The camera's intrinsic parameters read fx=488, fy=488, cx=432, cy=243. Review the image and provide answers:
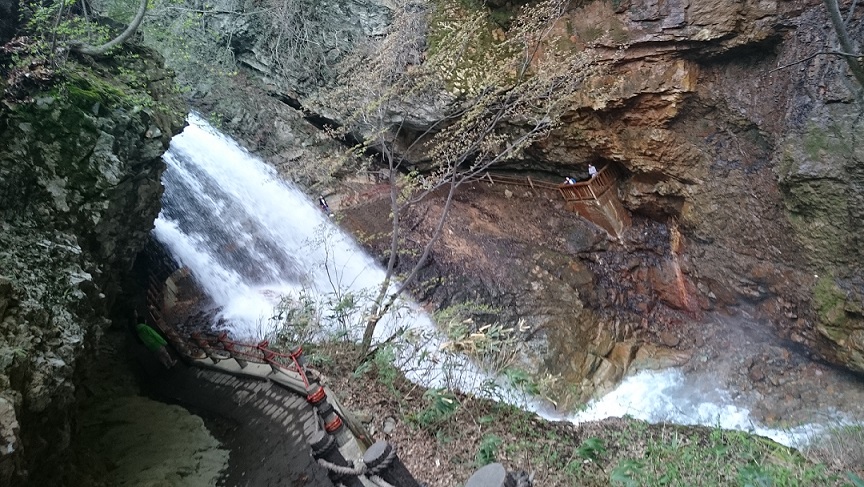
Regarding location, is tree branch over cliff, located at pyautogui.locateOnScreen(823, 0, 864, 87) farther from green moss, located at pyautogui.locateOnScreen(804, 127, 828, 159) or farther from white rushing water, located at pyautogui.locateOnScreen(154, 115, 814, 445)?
white rushing water, located at pyautogui.locateOnScreen(154, 115, 814, 445)

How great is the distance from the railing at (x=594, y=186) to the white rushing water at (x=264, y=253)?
13.8ft

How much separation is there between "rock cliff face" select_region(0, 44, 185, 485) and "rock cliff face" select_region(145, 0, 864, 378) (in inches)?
245

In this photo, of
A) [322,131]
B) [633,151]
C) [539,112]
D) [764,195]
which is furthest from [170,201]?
[764,195]

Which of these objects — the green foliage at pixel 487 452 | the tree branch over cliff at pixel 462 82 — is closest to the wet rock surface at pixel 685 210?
the tree branch over cliff at pixel 462 82

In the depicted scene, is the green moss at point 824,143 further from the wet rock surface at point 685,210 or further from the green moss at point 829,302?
the green moss at point 829,302

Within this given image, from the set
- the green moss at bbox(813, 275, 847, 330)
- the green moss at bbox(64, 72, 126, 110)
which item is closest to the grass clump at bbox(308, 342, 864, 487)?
the green moss at bbox(813, 275, 847, 330)

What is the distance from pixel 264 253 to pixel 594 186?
7.99 meters

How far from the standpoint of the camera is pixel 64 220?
18.1 ft

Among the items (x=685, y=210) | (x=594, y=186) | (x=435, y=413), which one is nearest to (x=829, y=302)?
(x=685, y=210)

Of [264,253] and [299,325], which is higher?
[299,325]

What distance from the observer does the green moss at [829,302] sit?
336 inches

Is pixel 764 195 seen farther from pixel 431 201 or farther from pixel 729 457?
pixel 431 201

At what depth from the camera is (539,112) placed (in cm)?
1057

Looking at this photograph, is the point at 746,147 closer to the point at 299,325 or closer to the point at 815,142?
the point at 815,142
